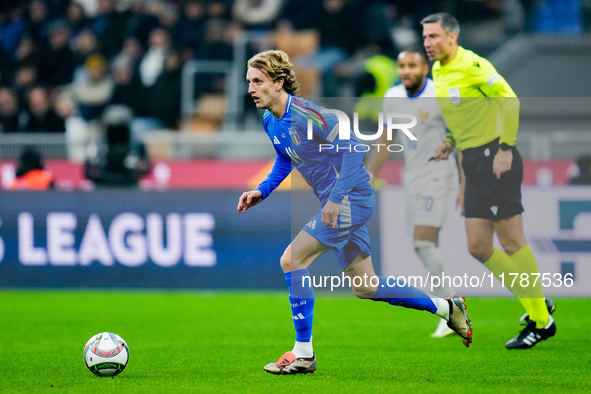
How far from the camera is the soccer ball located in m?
5.71

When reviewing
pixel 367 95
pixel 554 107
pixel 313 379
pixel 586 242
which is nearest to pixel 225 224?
pixel 367 95

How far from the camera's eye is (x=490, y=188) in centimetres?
696

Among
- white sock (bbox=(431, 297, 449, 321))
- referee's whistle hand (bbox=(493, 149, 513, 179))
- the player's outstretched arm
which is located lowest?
white sock (bbox=(431, 297, 449, 321))

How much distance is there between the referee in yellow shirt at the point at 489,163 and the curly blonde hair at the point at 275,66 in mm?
1650

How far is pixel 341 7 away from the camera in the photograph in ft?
48.1

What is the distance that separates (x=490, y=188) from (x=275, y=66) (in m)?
2.13

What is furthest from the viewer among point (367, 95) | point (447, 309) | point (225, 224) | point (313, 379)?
point (367, 95)

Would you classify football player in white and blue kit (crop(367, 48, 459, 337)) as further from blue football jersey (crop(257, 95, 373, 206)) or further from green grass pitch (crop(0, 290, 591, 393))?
blue football jersey (crop(257, 95, 373, 206))

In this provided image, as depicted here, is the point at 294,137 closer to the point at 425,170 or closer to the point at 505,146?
the point at 505,146

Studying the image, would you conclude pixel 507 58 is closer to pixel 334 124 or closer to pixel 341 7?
pixel 341 7

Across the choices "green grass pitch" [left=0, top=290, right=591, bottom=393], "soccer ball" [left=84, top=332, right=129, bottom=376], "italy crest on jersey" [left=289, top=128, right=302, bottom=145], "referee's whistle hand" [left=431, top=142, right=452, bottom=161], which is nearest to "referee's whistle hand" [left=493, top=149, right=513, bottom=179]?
"referee's whistle hand" [left=431, top=142, right=452, bottom=161]

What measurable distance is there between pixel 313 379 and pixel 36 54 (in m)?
12.1

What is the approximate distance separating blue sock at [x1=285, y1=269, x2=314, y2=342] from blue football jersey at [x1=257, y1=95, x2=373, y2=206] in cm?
53

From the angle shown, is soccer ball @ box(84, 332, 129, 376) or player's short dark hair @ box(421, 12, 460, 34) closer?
soccer ball @ box(84, 332, 129, 376)
